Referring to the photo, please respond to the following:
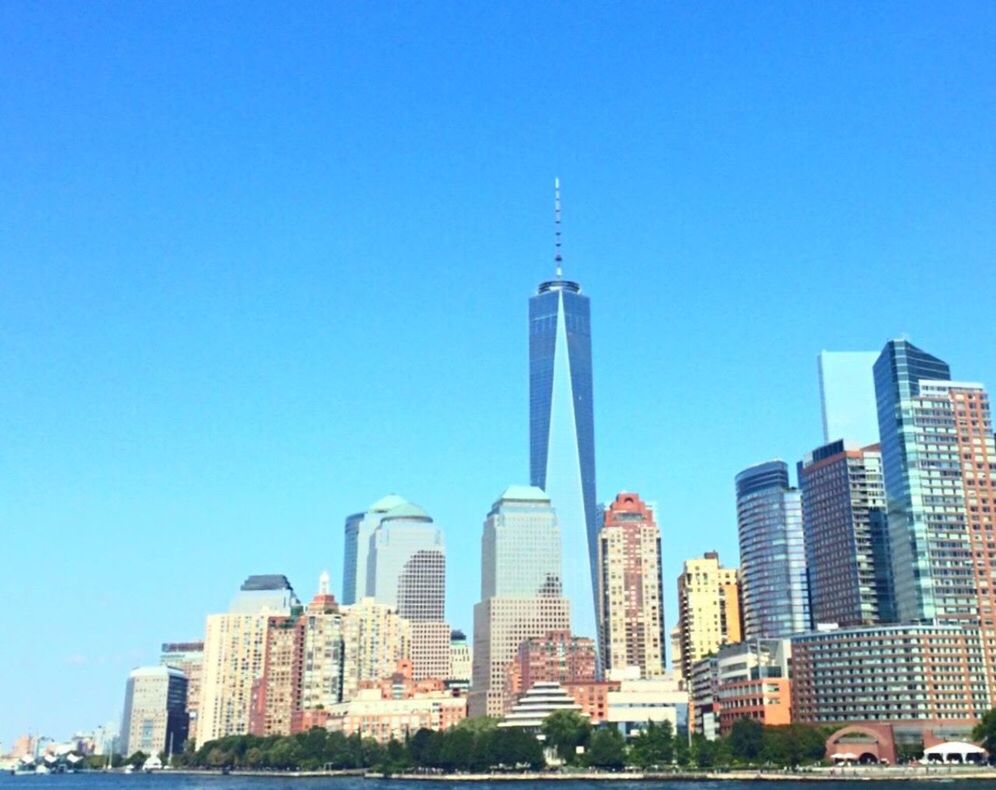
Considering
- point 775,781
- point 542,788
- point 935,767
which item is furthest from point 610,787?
point 935,767

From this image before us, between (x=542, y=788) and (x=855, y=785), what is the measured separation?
47.2 m

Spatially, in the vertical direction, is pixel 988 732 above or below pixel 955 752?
above

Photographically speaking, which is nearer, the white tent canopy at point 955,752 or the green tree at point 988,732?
the green tree at point 988,732

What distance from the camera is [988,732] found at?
188 meters

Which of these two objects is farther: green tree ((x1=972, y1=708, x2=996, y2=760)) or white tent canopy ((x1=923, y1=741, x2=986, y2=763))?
white tent canopy ((x1=923, y1=741, x2=986, y2=763))

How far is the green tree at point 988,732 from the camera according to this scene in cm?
18725

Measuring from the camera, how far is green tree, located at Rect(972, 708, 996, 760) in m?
187

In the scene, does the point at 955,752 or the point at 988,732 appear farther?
the point at 955,752

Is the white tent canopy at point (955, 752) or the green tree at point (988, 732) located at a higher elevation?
the green tree at point (988, 732)

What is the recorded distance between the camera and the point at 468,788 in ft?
623

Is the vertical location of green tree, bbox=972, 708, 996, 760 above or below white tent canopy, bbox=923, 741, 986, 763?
above

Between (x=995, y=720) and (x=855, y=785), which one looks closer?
(x=855, y=785)

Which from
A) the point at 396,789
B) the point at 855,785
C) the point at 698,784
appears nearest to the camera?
the point at 855,785

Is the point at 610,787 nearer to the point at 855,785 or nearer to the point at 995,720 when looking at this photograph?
the point at 855,785
